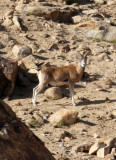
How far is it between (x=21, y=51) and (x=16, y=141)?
535 inches

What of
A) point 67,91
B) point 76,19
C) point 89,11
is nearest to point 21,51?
point 67,91

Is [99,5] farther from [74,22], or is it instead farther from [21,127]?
[21,127]

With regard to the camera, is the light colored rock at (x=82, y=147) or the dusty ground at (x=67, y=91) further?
the dusty ground at (x=67, y=91)

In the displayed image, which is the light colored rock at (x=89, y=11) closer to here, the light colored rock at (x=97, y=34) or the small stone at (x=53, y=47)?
the light colored rock at (x=97, y=34)

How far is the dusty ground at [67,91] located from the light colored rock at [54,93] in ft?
0.68

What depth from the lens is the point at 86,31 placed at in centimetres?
2389

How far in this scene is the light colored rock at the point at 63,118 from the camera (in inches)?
505

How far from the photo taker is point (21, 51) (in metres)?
19.6

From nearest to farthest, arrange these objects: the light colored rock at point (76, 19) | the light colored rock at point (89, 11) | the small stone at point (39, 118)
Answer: the small stone at point (39, 118) → the light colored rock at point (76, 19) → the light colored rock at point (89, 11)

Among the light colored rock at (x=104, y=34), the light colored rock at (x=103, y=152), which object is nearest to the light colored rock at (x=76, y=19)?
the light colored rock at (x=104, y=34)

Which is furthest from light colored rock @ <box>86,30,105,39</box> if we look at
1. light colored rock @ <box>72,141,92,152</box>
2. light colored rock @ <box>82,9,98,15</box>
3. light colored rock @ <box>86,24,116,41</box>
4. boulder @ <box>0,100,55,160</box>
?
boulder @ <box>0,100,55,160</box>

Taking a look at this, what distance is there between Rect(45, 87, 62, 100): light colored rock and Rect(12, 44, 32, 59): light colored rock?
4002 mm

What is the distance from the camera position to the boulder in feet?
19.7

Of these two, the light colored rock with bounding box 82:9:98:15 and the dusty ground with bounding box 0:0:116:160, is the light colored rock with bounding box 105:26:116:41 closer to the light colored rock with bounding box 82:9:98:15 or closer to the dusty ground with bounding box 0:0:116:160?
the dusty ground with bounding box 0:0:116:160
